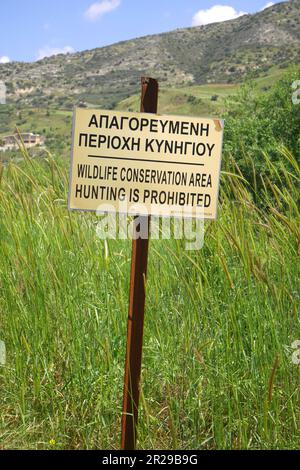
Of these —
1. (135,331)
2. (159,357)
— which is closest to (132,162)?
(135,331)

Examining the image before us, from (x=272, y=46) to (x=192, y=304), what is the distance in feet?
174

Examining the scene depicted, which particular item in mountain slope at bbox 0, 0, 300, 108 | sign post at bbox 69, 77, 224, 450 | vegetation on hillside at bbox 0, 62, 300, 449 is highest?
mountain slope at bbox 0, 0, 300, 108

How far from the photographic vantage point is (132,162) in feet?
6.58

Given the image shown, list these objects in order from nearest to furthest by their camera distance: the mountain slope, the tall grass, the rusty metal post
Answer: the rusty metal post → the tall grass → the mountain slope

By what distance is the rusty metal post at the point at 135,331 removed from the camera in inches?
78.4

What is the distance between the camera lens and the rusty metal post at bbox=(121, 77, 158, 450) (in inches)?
78.4

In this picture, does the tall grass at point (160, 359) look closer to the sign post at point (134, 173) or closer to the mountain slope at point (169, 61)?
the sign post at point (134, 173)

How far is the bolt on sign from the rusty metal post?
8cm

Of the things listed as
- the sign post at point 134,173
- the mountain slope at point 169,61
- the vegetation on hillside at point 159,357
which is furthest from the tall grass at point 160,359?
the mountain slope at point 169,61

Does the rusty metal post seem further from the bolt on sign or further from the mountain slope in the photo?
the mountain slope

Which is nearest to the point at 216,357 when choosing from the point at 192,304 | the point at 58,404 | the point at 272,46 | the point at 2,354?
the point at 192,304

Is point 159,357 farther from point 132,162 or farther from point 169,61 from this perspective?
point 169,61

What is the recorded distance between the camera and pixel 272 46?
52.2 metres

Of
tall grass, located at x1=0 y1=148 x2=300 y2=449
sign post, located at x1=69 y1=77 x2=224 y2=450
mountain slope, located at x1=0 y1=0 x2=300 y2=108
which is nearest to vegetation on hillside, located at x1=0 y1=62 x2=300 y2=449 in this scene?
tall grass, located at x1=0 y1=148 x2=300 y2=449
